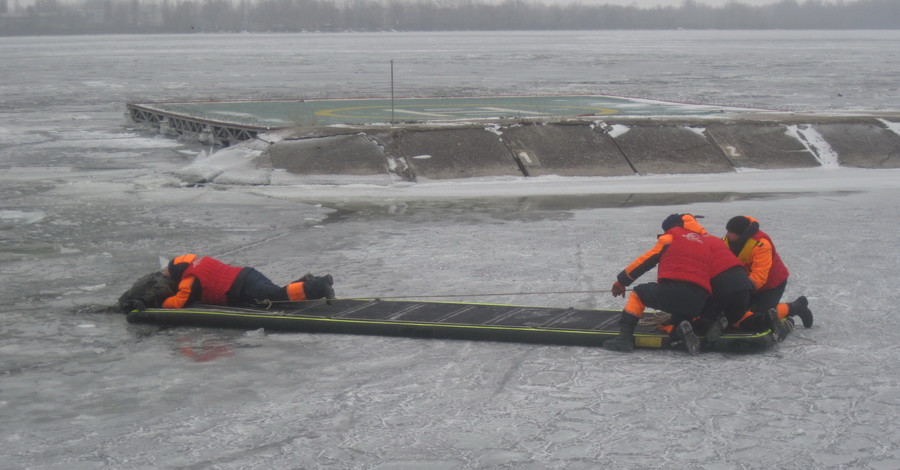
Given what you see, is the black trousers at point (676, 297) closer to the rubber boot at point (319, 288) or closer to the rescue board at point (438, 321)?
the rescue board at point (438, 321)

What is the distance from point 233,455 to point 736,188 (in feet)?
43.6

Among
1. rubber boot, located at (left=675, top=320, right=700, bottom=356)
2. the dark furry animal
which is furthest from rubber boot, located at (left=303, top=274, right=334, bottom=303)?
rubber boot, located at (left=675, top=320, right=700, bottom=356)

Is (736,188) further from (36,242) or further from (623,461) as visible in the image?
(623,461)

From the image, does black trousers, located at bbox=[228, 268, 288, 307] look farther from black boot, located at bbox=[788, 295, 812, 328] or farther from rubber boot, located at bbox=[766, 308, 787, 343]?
black boot, located at bbox=[788, 295, 812, 328]

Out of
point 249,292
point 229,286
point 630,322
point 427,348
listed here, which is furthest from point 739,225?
point 229,286

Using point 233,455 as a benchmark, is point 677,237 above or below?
above

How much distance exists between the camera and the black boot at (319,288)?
8.70 metres

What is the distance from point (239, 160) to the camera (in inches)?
713

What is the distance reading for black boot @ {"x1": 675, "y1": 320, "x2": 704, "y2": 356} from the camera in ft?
24.6

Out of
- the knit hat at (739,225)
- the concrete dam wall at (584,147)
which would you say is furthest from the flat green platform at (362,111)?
the knit hat at (739,225)

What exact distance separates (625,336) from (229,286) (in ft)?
11.7

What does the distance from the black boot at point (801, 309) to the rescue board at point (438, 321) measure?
58 cm

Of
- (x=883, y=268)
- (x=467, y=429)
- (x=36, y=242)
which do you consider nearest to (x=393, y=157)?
(x=36, y=242)

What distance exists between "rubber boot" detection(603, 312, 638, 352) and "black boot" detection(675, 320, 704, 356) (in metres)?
0.35
